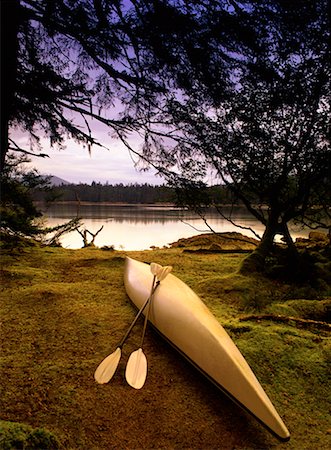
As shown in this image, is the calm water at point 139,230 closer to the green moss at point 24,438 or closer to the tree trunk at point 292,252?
the tree trunk at point 292,252

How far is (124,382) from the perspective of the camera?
204 cm

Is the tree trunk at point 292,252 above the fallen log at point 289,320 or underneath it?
above

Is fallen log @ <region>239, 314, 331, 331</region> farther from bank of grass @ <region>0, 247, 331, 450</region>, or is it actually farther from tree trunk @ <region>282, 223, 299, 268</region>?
tree trunk @ <region>282, 223, 299, 268</region>

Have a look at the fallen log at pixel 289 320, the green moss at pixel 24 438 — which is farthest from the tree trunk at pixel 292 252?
the green moss at pixel 24 438

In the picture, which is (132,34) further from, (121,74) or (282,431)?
(282,431)

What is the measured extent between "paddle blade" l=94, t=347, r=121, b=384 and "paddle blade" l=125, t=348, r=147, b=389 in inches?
3.8

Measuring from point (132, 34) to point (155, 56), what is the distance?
294mm

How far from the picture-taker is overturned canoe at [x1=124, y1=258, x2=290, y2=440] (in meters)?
1.75

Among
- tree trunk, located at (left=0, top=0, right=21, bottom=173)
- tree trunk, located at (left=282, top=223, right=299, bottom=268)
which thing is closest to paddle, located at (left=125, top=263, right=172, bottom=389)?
tree trunk, located at (left=0, top=0, right=21, bottom=173)

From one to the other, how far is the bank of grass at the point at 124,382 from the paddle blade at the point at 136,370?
66mm

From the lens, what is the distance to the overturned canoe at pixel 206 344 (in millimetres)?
1748

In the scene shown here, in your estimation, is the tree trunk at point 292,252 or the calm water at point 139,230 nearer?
the tree trunk at point 292,252

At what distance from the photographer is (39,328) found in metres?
2.59

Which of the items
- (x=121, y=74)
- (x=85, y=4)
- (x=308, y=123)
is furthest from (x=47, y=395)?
(x=308, y=123)
